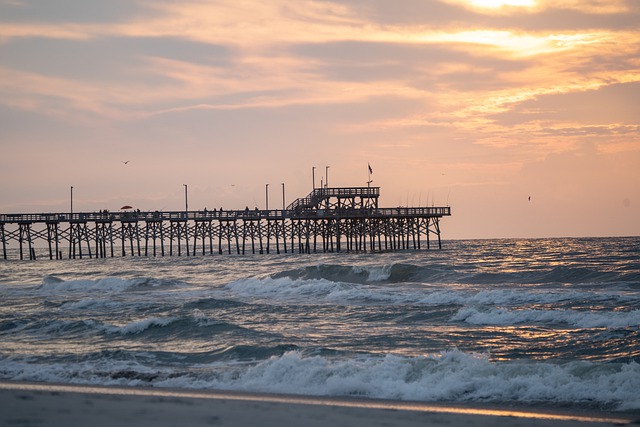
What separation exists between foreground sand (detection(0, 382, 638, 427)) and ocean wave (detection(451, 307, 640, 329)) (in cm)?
794

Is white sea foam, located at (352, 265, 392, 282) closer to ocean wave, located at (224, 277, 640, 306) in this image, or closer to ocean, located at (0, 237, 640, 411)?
ocean wave, located at (224, 277, 640, 306)

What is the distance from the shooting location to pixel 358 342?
49.5 ft

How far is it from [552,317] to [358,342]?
17.8 feet

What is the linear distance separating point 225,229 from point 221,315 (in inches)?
1793

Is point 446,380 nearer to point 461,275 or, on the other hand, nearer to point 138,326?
point 138,326

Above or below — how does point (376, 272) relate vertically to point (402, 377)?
below

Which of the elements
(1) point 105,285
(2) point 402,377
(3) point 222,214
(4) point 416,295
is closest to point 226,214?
(3) point 222,214

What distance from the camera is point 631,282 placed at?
27188 millimetres

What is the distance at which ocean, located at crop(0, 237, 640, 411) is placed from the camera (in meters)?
10.9

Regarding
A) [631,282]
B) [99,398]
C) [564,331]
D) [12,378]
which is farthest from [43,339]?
[631,282]

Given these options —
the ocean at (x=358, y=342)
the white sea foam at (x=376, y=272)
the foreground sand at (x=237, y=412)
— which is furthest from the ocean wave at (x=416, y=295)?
the foreground sand at (x=237, y=412)

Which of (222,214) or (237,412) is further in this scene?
(222,214)

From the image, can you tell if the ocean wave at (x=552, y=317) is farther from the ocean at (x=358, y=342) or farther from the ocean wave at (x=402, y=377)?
the ocean wave at (x=402, y=377)

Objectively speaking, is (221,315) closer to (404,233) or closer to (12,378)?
(12,378)
